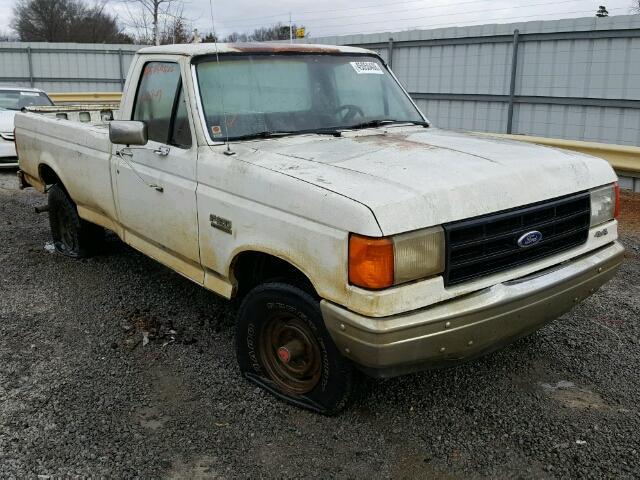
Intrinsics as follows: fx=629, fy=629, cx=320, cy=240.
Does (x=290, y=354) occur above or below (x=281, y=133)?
below

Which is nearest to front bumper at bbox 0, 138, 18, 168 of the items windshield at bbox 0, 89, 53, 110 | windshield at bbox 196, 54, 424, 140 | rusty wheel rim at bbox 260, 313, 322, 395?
windshield at bbox 0, 89, 53, 110

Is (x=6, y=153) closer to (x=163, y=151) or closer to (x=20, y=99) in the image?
(x=20, y=99)

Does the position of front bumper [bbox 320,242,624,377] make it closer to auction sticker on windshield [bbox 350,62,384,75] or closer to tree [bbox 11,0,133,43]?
auction sticker on windshield [bbox 350,62,384,75]

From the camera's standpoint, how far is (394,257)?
270cm

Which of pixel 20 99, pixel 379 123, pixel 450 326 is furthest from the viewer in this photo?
pixel 20 99

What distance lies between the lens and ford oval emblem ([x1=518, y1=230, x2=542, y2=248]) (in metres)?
3.07

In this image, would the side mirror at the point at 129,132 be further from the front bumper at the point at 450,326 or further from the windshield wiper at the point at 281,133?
the front bumper at the point at 450,326

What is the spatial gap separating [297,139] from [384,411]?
1.69 m

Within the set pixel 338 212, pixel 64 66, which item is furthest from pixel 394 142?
pixel 64 66

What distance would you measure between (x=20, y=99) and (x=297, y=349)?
11.5 m

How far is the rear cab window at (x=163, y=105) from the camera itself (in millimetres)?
4035

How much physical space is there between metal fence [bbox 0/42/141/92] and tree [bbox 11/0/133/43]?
3406 cm

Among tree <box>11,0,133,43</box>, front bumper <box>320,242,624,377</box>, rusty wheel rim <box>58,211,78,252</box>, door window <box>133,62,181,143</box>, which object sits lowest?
rusty wheel rim <box>58,211,78,252</box>

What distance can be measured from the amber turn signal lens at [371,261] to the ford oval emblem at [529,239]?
776 millimetres
